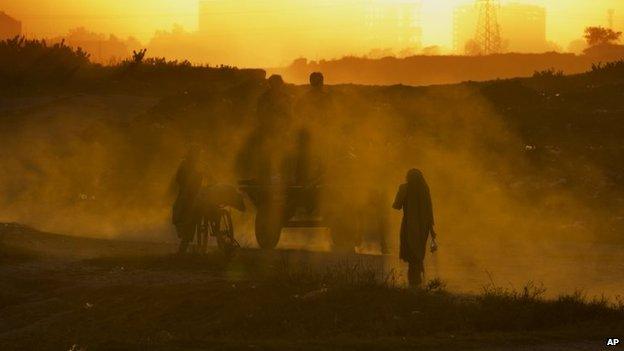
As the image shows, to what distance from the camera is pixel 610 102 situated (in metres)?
52.0

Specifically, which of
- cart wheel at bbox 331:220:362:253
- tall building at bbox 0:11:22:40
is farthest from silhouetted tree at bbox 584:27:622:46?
cart wheel at bbox 331:220:362:253

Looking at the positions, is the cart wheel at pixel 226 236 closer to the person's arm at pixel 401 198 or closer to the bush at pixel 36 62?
the person's arm at pixel 401 198

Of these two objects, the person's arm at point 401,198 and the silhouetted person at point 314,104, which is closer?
the person's arm at point 401,198

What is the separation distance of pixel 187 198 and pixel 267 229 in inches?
74.4

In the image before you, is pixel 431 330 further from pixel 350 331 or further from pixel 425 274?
pixel 425 274

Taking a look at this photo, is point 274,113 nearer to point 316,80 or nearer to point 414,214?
point 316,80

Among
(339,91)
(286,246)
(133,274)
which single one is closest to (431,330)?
(133,274)

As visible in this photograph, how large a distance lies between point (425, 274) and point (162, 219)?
16.0m

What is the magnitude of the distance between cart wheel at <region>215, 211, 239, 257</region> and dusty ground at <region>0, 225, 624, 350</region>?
0.90 metres

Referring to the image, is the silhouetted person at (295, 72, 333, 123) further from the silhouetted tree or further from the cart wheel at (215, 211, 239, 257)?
the silhouetted tree

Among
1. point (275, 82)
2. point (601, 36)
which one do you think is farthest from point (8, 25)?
point (275, 82)

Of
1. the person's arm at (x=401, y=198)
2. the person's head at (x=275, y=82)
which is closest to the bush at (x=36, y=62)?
the person's head at (x=275, y=82)

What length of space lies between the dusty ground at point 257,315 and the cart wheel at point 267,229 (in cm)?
391

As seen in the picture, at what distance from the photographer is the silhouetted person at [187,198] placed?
22.8 meters
